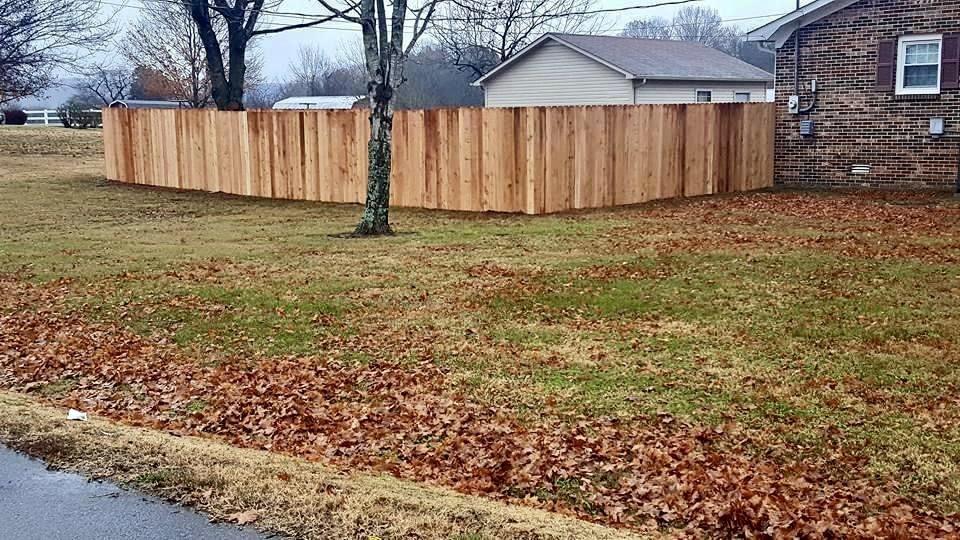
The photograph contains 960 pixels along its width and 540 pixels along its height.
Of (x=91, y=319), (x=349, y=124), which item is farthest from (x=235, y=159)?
(x=91, y=319)

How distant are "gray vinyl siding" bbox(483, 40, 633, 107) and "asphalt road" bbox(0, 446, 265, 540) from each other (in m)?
25.0

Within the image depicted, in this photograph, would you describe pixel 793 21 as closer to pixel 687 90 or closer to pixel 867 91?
pixel 867 91

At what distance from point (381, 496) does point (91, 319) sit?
5.37 meters

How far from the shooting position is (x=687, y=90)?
30281 mm

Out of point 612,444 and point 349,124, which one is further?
point 349,124

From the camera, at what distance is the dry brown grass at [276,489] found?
14.3 feet

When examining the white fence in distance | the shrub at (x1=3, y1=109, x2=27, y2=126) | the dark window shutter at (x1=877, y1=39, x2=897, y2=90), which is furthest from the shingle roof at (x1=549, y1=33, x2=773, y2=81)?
the white fence in distance

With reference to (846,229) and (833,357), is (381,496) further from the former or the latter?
(846,229)

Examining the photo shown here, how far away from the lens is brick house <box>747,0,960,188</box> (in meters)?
19.4

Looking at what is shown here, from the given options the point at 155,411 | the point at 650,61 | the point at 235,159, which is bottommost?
the point at 155,411

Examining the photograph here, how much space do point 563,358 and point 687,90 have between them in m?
24.4

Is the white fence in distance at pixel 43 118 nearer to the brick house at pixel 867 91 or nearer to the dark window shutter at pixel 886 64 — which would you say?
the brick house at pixel 867 91

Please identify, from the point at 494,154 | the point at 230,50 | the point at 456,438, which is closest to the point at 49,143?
the point at 230,50

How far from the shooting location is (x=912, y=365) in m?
6.81
